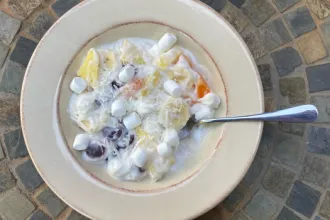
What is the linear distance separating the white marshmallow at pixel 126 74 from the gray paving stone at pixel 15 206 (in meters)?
0.51

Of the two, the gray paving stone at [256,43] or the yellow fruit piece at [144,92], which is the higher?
the gray paving stone at [256,43]

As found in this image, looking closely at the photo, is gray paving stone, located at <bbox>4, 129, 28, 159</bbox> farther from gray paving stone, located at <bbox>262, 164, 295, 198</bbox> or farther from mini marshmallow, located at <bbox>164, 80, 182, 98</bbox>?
gray paving stone, located at <bbox>262, 164, 295, 198</bbox>

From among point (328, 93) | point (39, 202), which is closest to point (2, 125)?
point (39, 202)

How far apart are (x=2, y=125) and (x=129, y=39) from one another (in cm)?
49

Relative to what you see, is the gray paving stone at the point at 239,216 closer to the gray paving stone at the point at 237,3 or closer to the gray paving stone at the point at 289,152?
the gray paving stone at the point at 289,152

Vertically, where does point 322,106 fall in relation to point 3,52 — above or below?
above

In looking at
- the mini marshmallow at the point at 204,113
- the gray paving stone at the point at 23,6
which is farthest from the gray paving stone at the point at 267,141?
the gray paving stone at the point at 23,6

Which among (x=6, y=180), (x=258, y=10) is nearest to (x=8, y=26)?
(x=6, y=180)

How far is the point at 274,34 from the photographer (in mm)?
1572

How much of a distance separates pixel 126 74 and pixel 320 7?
0.68 metres

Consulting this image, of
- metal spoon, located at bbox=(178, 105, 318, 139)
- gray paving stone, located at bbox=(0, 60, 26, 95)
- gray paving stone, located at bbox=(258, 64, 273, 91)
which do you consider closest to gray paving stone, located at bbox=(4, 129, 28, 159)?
gray paving stone, located at bbox=(0, 60, 26, 95)

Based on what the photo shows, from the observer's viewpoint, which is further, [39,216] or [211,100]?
[39,216]

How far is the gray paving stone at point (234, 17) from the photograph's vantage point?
157cm

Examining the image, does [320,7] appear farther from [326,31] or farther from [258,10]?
[258,10]
